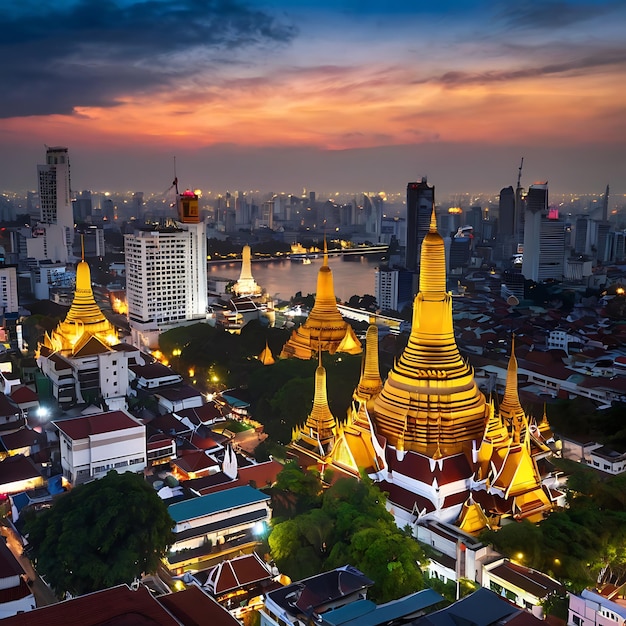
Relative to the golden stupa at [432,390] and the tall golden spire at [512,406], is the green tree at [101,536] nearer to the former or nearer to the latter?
the golden stupa at [432,390]

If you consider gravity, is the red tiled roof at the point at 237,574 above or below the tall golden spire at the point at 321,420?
below

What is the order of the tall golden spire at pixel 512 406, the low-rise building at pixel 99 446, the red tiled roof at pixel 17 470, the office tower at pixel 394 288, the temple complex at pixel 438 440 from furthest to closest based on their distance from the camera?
1. the office tower at pixel 394 288
2. the low-rise building at pixel 99 446
3. the red tiled roof at pixel 17 470
4. the tall golden spire at pixel 512 406
5. the temple complex at pixel 438 440

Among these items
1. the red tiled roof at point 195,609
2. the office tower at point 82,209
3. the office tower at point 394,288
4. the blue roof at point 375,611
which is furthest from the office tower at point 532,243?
the office tower at point 82,209

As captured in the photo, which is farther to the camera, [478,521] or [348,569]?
[478,521]

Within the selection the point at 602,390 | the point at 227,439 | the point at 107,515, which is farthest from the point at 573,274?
the point at 107,515

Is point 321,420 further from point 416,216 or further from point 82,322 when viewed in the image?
Answer: point 416,216

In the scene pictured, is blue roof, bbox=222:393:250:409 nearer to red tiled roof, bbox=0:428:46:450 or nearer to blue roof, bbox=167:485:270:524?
red tiled roof, bbox=0:428:46:450

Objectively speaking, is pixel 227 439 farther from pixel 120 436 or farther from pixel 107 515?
pixel 107 515
